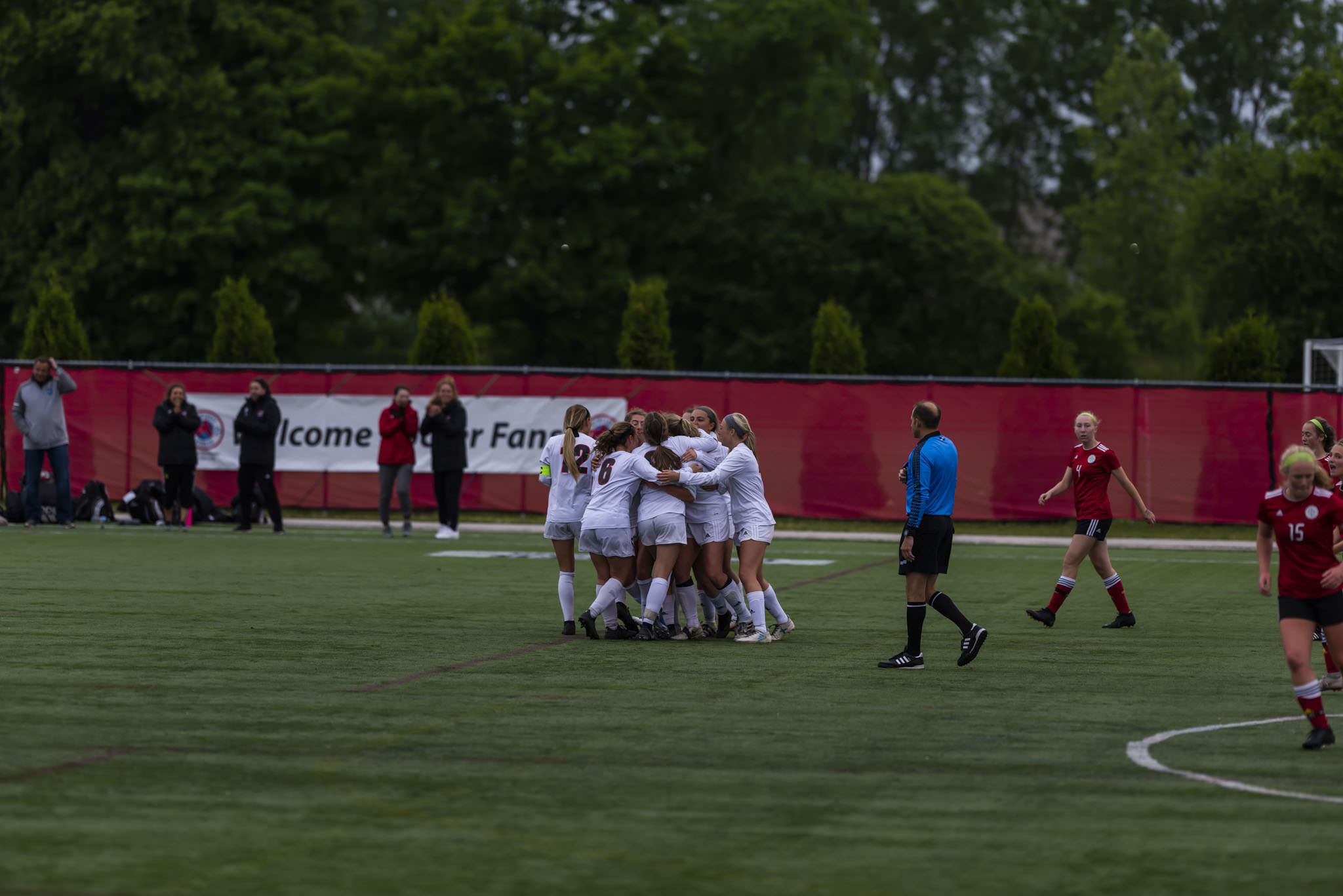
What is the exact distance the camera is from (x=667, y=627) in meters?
13.4

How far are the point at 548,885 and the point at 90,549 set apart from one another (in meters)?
16.2

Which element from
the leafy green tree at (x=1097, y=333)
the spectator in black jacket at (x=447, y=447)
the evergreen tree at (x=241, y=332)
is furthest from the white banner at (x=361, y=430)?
the leafy green tree at (x=1097, y=333)

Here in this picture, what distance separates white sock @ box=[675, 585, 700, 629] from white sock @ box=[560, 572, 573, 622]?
844 mm

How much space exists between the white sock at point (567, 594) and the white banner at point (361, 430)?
12.8 meters

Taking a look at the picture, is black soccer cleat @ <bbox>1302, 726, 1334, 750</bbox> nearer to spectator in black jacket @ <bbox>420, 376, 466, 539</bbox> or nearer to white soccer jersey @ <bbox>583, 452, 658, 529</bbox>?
white soccer jersey @ <bbox>583, 452, 658, 529</bbox>

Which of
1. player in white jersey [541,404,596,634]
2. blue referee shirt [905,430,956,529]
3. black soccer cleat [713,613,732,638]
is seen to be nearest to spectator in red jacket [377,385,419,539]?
player in white jersey [541,404,596,634]

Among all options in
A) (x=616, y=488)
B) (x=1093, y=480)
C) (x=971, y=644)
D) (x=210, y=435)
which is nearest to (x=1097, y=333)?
(x=210, y=435)

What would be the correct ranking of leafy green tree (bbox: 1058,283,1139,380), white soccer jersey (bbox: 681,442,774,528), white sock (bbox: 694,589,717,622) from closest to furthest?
1. white soccer jersey (bbox: 681,442,774,528)
2. white sock (bbox: 694,589,717,622)
3. leafy green tree (bbox: 1058,283,1139,380)

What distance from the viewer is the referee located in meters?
11.4

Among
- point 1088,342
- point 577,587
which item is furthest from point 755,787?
point 1088,342

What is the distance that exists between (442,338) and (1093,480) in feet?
62.9

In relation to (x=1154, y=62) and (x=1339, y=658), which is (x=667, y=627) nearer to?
(x=1339, y=658)

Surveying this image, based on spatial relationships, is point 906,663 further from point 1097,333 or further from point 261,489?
point 1097,333

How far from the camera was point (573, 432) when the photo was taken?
44.5 ft
